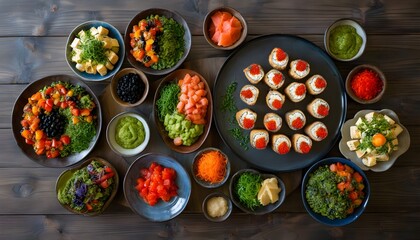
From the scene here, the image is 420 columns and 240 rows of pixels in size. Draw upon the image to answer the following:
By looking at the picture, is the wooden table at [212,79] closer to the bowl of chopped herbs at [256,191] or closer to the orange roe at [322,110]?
the bowl of chopped herbs at [256,191]

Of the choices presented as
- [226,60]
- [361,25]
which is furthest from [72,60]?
[361,25]

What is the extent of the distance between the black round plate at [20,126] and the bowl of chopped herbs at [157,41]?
49 centimetres

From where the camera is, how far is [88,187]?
2912 millimetres

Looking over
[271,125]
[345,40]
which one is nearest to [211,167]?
[271,125]

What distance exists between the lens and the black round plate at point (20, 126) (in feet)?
10.2

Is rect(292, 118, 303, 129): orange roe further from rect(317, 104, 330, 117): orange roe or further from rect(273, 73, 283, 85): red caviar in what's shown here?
rect(273, 73, 283, 85): red caviar

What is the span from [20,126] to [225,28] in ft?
6.01

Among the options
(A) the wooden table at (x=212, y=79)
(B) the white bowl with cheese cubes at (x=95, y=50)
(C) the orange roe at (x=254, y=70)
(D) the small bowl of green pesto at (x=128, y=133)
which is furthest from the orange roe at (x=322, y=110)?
(B) the white bowl with cheese cubes at (x=95, y=50)

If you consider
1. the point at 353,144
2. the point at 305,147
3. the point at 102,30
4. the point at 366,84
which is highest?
the point at 366,84

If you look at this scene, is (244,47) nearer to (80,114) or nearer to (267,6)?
(267,6)

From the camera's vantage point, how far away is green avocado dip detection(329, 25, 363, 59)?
10.2ft

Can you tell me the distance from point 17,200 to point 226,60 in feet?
7.03

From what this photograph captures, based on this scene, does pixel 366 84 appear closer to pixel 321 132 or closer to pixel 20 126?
pixel 321 132

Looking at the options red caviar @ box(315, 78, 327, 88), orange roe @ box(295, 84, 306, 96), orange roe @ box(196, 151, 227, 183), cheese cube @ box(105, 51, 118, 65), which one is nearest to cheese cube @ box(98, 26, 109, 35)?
cheese cube @ box(105, 51, 118, 65)
